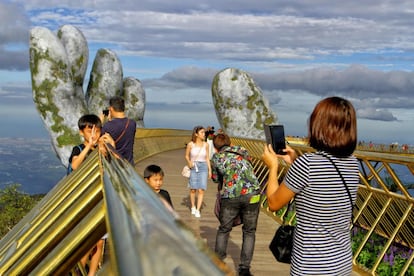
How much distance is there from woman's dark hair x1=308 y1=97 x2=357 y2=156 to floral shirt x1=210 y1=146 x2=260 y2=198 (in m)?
3.56

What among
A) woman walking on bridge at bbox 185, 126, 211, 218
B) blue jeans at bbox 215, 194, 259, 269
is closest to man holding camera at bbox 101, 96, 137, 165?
blue jeans at bbox 215, 194, 259, 269

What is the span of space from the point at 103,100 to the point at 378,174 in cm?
4205

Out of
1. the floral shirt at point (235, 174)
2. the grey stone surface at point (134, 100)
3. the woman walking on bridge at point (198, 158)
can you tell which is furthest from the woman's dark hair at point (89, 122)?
the grey stone surface at point (134, 100)

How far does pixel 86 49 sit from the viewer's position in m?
46.9

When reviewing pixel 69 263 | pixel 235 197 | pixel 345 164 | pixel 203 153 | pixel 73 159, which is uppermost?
pixel 69 263

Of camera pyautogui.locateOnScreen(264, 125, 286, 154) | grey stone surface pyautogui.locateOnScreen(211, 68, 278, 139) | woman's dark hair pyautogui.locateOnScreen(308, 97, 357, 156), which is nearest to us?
woman's dark hair pyautogui.locateOnScreen(308, 97, 357, 156)

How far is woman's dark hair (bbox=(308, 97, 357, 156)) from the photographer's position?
10.3 feet

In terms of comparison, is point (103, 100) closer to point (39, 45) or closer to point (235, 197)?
point (39, 45)

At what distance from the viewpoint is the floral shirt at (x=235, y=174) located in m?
6.77

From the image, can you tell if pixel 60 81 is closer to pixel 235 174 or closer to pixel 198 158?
pixel 198 158

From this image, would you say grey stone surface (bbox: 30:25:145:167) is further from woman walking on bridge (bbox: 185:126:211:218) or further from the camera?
the camera

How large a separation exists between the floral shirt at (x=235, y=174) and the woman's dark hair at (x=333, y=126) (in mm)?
3560

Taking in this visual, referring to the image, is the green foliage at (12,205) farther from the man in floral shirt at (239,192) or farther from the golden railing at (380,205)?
the man in floral shirt at (239,192)

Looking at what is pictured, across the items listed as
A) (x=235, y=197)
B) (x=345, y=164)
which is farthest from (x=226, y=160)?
(x=345, y=164)
